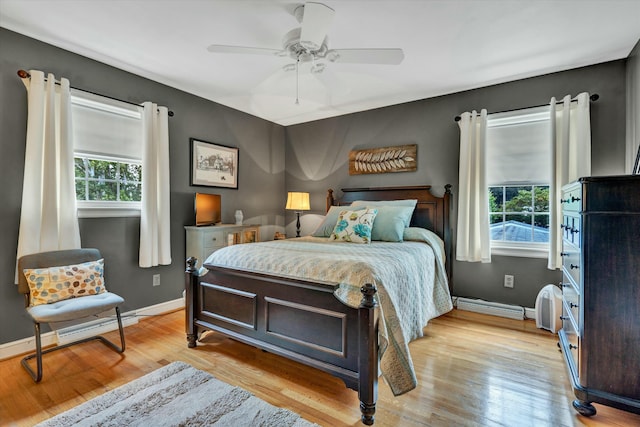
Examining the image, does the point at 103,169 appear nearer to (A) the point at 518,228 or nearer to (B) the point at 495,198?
(B) the point at 495,198

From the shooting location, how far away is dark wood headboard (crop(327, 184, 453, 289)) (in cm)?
355

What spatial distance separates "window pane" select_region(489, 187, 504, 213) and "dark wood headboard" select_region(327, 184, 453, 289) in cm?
44

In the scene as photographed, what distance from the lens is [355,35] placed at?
2.41 meters

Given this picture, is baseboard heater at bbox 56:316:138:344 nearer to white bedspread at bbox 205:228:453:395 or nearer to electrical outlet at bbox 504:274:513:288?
white bedspread at bbox 205:228:453:395

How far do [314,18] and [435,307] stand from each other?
2.50m

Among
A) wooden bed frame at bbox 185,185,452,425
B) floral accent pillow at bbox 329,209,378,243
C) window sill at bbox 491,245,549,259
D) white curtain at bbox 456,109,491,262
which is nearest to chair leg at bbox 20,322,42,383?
wooden bed frame at bbox 185,185,452,425

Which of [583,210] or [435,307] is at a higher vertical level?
[583,210]

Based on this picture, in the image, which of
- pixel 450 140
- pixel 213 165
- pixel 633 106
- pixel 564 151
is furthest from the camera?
pixel 213 165

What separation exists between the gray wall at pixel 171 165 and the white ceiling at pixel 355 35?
0.52ft

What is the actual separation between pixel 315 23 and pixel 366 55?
0.50 metres

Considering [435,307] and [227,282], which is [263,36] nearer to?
[227,282]

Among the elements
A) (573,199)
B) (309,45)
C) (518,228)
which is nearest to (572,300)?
(573,199)

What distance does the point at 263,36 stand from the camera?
2418 mm

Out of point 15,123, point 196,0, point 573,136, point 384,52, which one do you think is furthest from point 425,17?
point 15,123
